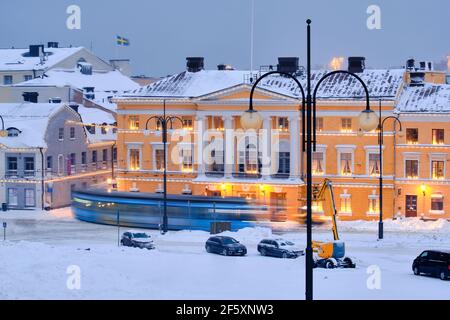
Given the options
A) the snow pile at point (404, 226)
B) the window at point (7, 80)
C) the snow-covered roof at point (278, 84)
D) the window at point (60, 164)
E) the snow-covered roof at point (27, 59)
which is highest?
the snow-covered roof at point (27, 59)

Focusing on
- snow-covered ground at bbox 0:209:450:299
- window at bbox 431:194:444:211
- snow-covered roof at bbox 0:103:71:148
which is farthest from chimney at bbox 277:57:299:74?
snow-covered ground at bbox 0:209:450:299

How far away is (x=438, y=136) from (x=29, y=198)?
34.6 meters

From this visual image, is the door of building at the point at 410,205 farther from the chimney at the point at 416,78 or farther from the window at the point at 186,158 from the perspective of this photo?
the window at the point at 186,158

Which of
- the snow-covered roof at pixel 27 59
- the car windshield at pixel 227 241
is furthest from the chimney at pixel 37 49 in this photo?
the car windshield at pixel 227 241

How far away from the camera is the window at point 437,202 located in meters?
75.2

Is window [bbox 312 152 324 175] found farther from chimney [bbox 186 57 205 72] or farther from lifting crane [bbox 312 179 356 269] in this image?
lifting crane [bbox 312 179 356 269]

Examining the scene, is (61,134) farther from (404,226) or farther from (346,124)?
(404,226)

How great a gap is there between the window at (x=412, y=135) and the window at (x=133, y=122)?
22.9m

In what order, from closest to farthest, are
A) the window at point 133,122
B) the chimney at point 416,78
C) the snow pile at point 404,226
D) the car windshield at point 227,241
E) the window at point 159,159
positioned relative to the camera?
the car windshield at point 227,241
the snow pile at point 404,226
the chimney at point 416,78
the window at point 159,159
the window at point 133,122

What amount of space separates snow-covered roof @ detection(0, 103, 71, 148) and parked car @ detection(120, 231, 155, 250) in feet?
87.4

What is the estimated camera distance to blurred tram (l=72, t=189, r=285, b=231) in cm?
6900

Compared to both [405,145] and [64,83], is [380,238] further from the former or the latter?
[64,83]

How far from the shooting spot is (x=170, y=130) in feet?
270

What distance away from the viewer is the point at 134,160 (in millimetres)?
84125
